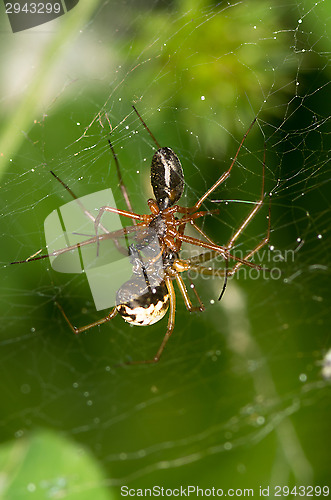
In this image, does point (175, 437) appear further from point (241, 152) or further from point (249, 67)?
point (249, 67)

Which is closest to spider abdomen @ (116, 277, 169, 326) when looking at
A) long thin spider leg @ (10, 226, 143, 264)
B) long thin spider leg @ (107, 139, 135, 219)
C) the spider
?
the spider

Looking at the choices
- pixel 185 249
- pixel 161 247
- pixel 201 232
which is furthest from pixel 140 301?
pixel 185 249

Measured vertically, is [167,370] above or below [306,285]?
below

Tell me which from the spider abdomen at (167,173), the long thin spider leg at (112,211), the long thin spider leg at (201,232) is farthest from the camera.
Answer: the long thin spider leg at (201,232)

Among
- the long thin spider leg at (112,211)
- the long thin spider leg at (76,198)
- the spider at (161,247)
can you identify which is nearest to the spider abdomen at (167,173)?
the spider at (161,247)

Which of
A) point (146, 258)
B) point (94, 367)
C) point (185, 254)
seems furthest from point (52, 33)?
point (94, 367)

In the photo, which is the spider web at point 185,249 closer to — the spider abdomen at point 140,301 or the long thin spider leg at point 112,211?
the long thin spider leg at point 112,211
